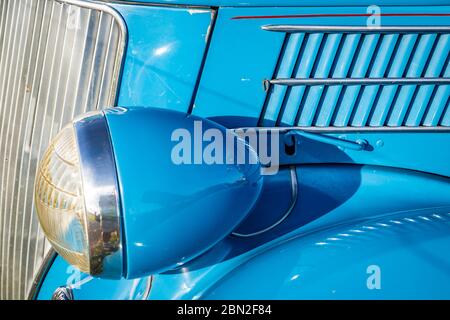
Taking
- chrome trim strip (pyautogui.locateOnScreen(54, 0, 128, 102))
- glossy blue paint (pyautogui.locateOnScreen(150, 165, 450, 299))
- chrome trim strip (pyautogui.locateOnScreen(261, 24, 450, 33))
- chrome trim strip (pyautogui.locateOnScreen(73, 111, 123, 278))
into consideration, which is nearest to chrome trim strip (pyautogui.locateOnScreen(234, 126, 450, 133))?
glossy blue paint (pyautogui.locateOnScreen(150, 165, 450, 299))

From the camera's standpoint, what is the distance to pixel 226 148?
1.42m

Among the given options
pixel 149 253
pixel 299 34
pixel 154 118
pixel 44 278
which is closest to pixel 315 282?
A: pixel 149 253

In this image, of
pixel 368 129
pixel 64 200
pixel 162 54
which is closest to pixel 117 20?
pixel 162 54

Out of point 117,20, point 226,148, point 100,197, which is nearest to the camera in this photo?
point 100,197

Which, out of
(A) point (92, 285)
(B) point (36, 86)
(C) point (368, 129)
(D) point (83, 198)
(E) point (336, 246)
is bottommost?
(A) point (92, 285)

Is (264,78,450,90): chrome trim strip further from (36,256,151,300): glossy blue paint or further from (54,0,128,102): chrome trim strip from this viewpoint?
(36,256,151,300): glossy blue paint

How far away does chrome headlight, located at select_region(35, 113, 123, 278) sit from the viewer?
1.28m

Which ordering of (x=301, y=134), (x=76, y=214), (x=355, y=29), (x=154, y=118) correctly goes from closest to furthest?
(x=76, y=214) < (x=154, y=118) < (x=355, y=29) < (x=301, y=134)

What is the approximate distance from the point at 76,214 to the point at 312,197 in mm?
702

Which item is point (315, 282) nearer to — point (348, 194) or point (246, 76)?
point (348, 194)

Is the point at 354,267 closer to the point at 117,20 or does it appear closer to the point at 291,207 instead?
the point at 291,207

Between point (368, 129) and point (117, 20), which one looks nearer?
A: point (117, 20)

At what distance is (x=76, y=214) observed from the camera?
50.8 inches

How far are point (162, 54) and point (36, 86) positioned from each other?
422 mm
